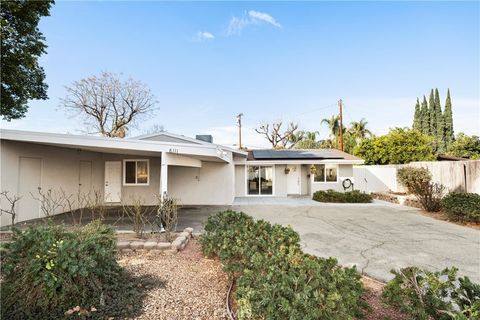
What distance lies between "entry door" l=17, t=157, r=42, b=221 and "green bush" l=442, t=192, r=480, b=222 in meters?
14.4

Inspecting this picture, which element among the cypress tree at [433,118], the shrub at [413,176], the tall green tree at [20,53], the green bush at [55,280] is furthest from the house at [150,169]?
the cypress tree at [433,118]

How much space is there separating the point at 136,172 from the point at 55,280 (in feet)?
35.4

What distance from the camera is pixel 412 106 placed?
35500mm

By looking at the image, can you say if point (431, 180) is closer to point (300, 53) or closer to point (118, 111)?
point (300, 53)

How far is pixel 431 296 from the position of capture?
231 cm

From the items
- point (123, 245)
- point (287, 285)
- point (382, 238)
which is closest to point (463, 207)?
point (382, 238)

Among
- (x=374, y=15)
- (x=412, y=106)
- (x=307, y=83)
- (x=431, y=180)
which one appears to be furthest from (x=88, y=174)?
(x=412, y=106)

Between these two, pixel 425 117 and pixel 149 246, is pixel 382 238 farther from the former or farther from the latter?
pixel 425 117

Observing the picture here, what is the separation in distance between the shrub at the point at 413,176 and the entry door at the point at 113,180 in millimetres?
14051


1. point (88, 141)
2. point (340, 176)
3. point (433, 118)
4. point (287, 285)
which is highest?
point (433, 118)

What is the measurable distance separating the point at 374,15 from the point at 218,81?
957 cm

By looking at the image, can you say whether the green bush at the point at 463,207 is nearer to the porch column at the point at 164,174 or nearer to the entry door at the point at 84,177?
the porch column at the point at 164,174

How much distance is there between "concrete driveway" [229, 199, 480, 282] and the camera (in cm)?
491

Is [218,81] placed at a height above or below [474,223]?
above
